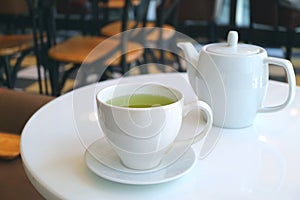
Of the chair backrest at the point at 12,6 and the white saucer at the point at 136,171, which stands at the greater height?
the chair backrest at the point at 12,6

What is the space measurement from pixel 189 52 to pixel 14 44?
1.67 metres

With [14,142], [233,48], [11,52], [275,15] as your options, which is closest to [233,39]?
[233,48]

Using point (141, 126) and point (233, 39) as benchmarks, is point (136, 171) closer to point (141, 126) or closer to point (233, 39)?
point (141, 126)

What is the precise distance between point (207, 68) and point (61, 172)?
1.03ft

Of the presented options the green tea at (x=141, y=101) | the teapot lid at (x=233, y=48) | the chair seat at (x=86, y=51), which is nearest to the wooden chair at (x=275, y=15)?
the chair seat at (x=86, y=51)

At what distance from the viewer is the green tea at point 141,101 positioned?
1.93 feet

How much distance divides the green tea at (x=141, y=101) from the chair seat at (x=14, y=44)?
1677mm

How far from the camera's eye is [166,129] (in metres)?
0.54

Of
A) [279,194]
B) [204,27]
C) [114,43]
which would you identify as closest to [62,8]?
[204,27]

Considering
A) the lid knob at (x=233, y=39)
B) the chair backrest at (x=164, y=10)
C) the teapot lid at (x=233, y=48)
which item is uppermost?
the lid knob at (x=233, y=39)

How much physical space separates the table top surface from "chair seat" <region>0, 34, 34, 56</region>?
1425mm

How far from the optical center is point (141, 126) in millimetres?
529

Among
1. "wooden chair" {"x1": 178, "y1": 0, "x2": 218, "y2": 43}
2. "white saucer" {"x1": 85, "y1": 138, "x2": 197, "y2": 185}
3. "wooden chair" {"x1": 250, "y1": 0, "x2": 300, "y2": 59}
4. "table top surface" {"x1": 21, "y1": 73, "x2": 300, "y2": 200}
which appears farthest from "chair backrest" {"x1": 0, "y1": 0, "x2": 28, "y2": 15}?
"white saucer" {"x1": 85, "y1": 138, "x2": 197, "y2": 185}

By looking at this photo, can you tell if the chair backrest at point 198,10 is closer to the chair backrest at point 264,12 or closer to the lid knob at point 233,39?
the chair backrest at point 264,12
